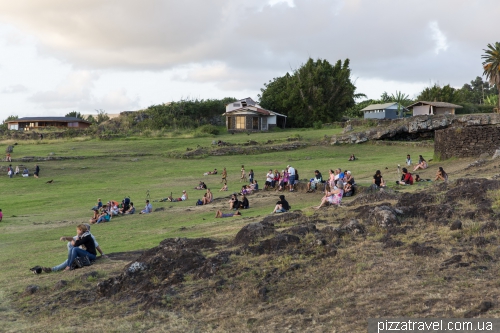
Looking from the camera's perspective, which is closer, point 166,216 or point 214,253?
point 214,253

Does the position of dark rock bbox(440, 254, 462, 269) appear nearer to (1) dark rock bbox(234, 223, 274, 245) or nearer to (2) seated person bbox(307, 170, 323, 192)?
(1) dark rock bbox(234, 223, 274, 245)

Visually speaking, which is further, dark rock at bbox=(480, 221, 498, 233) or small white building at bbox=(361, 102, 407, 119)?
small white building at bbox=(361, 102, 407, 119)

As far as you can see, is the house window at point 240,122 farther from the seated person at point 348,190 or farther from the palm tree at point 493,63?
→ the seated person at point 348,190

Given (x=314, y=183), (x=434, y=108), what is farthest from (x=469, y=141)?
(x=434, y=108)

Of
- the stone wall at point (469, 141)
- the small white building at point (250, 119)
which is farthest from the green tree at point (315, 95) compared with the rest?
the stone wall at point (469, 141)

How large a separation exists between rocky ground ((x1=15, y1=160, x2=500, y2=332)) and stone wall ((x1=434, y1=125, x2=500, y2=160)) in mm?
19394

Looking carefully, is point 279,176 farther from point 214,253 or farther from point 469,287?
point 469,287

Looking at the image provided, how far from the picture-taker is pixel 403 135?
2212 inches

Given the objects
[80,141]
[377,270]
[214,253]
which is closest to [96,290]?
[214,253]

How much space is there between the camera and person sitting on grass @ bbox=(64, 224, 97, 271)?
46.3 feet

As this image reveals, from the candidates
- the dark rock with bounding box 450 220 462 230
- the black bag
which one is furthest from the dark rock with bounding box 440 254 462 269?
the black bag

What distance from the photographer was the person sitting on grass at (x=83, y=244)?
1412cm

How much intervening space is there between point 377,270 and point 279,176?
2092cm

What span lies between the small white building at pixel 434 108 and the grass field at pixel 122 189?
925 inches
